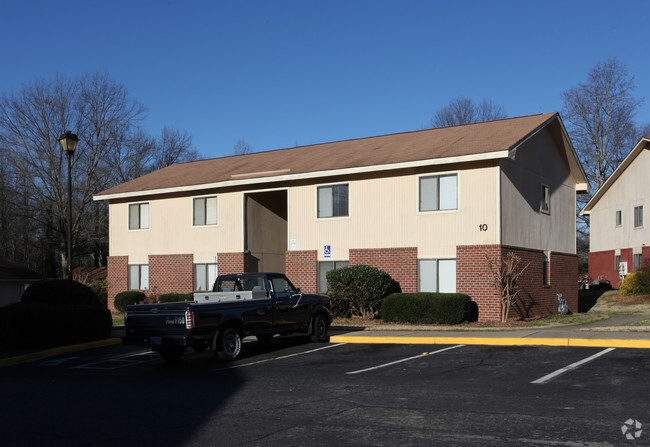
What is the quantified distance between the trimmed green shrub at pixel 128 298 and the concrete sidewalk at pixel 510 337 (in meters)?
13.2

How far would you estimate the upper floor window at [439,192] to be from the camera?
864 inches

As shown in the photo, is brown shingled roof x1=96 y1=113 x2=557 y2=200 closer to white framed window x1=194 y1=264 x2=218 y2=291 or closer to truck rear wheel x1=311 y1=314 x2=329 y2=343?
white framed window x1=194 y1=264 x2=218 y2=291

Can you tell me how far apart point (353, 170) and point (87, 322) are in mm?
10195

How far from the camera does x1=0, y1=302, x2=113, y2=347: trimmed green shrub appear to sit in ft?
54.4

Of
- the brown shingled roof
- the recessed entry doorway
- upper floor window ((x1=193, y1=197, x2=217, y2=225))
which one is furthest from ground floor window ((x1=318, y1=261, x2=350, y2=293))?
upper floor window ((x1=193, y1=197, x2=217, y2=225))

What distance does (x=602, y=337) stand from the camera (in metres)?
14.6

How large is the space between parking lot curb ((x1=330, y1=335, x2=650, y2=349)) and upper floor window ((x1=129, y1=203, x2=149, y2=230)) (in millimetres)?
15872

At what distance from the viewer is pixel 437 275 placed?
22188 millimetres

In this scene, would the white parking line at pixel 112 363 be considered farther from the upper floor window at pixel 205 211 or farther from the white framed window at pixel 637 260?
the white framed window at pixel 637 260

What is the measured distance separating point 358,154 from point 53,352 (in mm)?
13745

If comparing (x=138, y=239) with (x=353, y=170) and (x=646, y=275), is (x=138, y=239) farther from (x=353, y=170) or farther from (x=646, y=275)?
(x=646, y=275)

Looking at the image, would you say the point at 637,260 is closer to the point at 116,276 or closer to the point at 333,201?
the point at 333,201

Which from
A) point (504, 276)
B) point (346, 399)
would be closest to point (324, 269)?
point (504, 276)

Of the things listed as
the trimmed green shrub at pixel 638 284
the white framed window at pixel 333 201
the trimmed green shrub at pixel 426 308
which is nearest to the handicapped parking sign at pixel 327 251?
the white framed window at pixel 333 201
